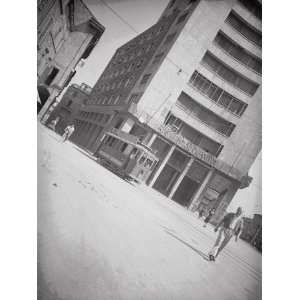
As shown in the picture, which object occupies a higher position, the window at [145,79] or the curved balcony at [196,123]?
the window at [145,79]

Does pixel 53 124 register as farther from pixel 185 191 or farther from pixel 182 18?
pixel 182 18

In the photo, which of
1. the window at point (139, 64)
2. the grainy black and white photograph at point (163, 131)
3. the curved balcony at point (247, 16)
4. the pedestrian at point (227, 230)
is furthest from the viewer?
the window at point (139, 64)

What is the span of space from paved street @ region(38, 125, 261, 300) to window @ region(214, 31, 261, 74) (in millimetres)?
1820

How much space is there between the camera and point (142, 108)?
3.35m

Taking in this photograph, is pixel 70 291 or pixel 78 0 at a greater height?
pixel 78 0

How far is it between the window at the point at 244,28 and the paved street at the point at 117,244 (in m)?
2.08

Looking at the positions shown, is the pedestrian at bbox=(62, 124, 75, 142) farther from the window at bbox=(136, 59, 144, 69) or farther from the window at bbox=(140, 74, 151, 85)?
the window at bbox=(136, 59, 144, 69)

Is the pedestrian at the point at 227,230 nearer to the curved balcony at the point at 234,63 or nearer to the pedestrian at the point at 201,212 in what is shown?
the pedestrian at the point at 201,212

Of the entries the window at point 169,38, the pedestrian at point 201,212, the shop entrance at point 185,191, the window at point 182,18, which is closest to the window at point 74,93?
the window at point 169,38

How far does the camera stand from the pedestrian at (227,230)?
123 inches

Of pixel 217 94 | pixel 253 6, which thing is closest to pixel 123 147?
pixel 217 94

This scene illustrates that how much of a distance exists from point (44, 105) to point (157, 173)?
4.61 ft

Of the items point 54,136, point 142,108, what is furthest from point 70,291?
point 142,108
